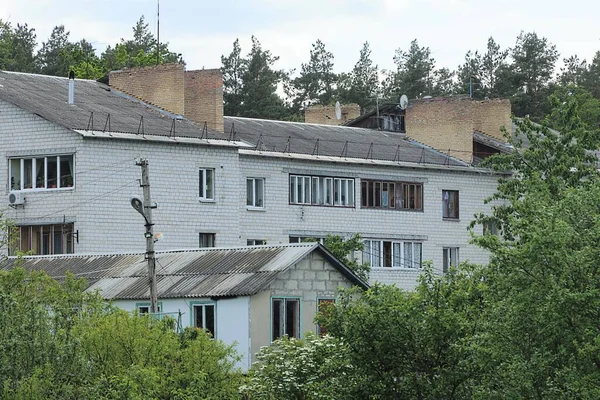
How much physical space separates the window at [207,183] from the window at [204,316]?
15.9 metres

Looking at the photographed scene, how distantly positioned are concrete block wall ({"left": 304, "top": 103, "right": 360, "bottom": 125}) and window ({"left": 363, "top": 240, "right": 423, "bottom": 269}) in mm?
13996

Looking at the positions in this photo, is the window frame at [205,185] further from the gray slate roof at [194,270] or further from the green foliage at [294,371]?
the green foliage at [294,371]

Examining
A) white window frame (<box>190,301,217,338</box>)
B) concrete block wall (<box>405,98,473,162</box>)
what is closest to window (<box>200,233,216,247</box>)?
white window frame (<box>190,301,217,338</box>)

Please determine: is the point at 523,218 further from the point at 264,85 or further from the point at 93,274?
the point at 264,85

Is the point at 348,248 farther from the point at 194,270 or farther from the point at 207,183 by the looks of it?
the point at 194,270

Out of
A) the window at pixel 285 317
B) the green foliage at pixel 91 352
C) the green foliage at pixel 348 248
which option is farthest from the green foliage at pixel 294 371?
the green foliage at pixel 348 248

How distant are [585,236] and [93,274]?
71.1 feet

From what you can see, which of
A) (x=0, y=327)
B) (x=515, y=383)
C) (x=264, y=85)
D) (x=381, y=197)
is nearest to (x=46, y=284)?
(x=0, y=327)

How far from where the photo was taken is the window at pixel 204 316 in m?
41.1

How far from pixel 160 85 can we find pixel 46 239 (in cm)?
921

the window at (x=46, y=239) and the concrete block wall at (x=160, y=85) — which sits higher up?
the concrete block wall at (x=160, y=85)

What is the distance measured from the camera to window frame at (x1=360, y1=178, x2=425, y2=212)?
6338 cm

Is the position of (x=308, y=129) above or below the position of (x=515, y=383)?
above

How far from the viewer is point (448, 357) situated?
3005 cm
